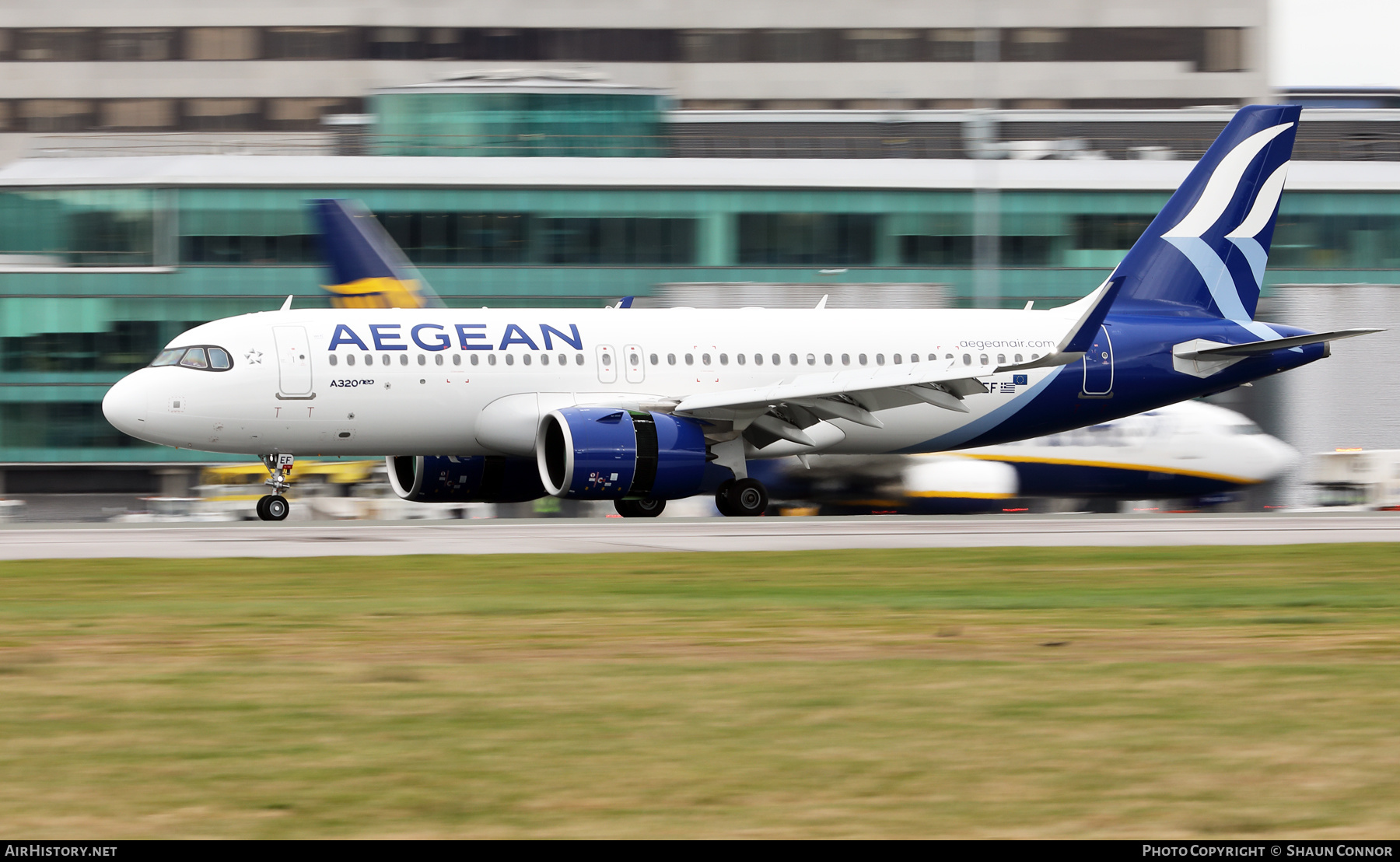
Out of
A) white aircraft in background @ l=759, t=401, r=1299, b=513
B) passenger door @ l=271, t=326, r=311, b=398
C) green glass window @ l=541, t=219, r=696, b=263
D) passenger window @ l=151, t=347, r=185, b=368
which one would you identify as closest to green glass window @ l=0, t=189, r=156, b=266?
green glass window @ l=541, t=219, r=696, b=263

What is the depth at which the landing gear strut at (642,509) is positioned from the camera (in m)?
32.8

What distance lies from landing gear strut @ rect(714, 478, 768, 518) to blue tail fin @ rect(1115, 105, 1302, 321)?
8708 mm

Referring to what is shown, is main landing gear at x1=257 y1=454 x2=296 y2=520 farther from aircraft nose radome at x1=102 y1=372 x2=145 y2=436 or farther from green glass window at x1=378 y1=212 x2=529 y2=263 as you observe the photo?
green glass window at x1=378 y1=212 x2=529 y2=263

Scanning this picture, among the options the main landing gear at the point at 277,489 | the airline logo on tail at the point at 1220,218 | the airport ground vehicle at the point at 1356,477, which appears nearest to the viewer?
the main landing gear at the point at 277,489

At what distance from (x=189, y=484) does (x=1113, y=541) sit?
45.4 meters

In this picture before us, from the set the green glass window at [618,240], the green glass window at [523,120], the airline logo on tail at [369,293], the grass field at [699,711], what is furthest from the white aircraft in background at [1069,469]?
the green glass window at [523,120]

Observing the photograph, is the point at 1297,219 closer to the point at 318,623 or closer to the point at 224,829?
the point at 318,623

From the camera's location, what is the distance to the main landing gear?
98.0 feet

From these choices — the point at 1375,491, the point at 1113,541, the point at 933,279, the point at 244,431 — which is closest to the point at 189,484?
the point at 933,279

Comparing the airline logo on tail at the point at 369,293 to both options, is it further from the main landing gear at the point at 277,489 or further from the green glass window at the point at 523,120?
the green glass window at the point at 523,120

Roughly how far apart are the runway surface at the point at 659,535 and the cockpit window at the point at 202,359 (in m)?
2.68

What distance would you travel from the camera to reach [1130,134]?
87.2 metres

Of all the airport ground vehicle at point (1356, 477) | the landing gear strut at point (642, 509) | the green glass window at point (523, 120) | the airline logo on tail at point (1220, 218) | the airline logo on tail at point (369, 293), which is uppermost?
the green glass window at point (523, 120)

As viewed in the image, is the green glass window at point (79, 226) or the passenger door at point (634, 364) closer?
the passenger door at point (634, 364)
